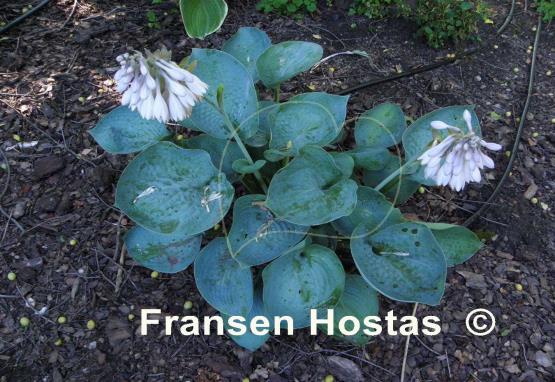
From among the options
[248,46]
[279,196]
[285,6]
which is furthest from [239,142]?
[285,6]

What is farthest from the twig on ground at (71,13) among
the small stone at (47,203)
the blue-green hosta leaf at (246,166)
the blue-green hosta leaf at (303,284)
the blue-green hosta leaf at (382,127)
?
the blue-green hosta leaf at (303,284)

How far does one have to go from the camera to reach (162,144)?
1346 mm

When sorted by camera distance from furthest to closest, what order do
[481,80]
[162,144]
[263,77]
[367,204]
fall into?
[481,80]
[263,77]
[367,204]
[162,144]

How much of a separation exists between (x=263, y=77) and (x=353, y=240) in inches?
21.6

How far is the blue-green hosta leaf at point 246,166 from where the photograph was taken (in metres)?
1.38

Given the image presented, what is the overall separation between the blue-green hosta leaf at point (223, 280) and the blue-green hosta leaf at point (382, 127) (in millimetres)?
545

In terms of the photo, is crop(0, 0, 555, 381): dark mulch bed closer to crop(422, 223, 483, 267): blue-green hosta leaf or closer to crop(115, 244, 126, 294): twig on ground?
crop(115, 244, 126, 294): twig on ground

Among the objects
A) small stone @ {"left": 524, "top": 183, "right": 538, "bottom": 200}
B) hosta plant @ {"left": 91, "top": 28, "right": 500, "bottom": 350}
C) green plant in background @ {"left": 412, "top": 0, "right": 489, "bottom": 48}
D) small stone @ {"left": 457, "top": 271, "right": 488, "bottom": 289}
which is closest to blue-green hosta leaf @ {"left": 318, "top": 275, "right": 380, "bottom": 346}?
hosta plant @ {"left": 91, "top": 28, "right": 500, "bottom": 350}

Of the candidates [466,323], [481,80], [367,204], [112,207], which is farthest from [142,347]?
[481,80]

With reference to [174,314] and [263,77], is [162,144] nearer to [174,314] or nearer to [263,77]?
[263,77]

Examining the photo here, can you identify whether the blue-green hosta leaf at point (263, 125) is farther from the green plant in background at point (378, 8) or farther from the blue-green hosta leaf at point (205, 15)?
the green plant in background at point (378, 8)

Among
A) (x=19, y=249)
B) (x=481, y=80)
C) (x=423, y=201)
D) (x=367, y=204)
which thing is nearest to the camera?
(x=367, y=204)

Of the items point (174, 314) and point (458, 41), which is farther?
point (458, 41)

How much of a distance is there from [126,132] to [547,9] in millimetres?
2016
